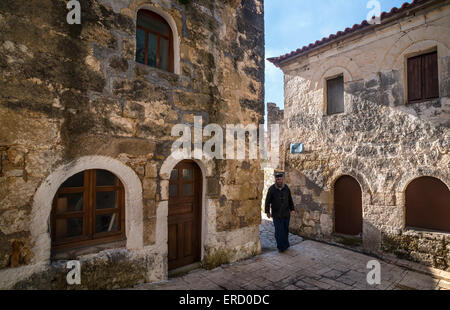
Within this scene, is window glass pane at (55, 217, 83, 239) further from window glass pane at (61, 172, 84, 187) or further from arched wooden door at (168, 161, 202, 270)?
arched wooden door at (168, 161, 202, 270)

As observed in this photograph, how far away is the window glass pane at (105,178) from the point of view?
3.25 metres

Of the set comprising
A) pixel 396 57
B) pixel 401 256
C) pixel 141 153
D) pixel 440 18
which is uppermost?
pixel 440 18

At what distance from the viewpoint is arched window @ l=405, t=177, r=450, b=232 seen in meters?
4.61

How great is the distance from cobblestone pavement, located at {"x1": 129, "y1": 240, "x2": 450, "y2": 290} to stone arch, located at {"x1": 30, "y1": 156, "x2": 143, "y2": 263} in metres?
0.83

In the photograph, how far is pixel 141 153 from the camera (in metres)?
3.43

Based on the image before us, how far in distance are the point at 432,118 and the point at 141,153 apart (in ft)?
17.4

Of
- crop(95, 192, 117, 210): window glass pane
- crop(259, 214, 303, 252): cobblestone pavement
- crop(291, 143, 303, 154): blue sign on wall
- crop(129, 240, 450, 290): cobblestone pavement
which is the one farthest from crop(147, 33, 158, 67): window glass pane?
crop(291, 143, 303, 154): blue sign on wall

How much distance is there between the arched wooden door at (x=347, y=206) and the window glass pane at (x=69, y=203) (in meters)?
5.52

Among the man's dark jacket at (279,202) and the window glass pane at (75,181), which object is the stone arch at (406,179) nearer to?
the man's dark jacket at (279,202)

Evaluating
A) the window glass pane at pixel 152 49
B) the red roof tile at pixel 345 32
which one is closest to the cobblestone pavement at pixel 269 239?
the window glass pane at pixel 152 49

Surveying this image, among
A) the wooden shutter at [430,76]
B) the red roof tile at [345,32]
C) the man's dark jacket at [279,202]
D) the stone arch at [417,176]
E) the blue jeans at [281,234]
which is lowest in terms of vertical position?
the blue jeans at [281,234]
